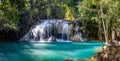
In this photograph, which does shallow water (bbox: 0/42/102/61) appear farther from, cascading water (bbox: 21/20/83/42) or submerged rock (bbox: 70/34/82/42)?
cascading water (bbox: 21/20/83/42)

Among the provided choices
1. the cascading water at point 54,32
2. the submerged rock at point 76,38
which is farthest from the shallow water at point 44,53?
the cascading water at point 54,32

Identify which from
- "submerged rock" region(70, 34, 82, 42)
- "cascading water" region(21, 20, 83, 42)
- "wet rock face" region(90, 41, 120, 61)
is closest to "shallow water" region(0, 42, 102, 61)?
"wet rock face" region(90, 41, 120, 61)

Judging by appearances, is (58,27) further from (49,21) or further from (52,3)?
(52,3)

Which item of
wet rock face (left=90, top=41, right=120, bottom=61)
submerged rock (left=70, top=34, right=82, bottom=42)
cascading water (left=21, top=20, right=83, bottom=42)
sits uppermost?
wet rock face (left=90, top=41, right=120, bottom=61)

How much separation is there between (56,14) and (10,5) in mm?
30649

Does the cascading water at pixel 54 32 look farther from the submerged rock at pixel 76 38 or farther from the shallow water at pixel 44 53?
the shallow water at pixel 44 53

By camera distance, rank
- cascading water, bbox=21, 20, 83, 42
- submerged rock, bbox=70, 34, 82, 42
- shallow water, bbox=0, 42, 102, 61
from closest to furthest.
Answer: shallow water, bbox=0, 42, 102, 61
submerged rock, bbox=70, 34, 82, 42
cascading water, bbox=21, 20, 83, 42

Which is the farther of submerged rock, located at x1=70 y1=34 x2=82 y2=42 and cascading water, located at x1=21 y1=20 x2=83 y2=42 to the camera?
cascading water, located at x1=21 y1=20 x2=83 y2=42

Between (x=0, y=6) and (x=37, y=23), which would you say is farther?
(x=37, y=23)

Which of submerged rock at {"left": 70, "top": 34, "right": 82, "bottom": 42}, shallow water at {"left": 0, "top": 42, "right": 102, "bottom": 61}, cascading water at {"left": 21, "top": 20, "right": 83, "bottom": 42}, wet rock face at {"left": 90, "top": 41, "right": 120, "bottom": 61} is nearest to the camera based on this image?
wet rock face at {"left": 90, "top": 41, "right": 120, "bottom": 61}

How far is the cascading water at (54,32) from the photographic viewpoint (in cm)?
2945

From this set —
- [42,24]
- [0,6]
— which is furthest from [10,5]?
[42,24]

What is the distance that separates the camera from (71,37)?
29.3 metres

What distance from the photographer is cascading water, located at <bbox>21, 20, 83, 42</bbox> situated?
29.5 meters
